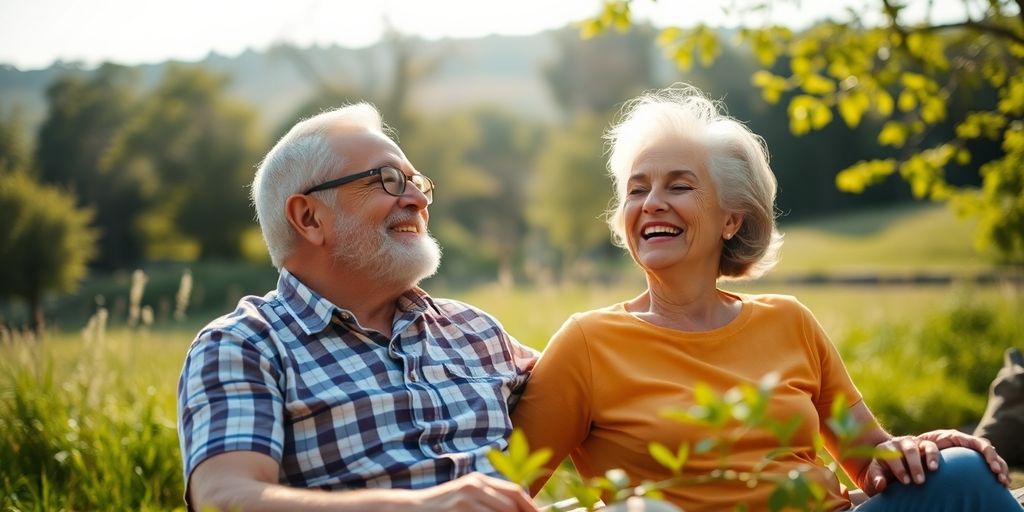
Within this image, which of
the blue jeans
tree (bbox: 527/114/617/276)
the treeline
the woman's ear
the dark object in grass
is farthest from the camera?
tree (bbox: 527/114/617/276)

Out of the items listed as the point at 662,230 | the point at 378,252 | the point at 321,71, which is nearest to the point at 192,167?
the point at 321,71

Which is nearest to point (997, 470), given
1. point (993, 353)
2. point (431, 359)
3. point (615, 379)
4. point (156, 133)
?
point (615, 379)

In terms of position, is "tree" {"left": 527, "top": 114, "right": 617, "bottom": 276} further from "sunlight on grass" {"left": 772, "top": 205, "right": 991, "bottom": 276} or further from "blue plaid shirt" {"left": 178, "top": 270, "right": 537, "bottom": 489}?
"blue plaid shirt" {"left": 178, "top": 270, "right": 537, "bottom": 489}

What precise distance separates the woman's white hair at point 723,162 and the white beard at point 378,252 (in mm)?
698

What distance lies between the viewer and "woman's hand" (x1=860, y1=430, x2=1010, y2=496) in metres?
2.22

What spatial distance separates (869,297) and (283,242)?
1623 centimetres

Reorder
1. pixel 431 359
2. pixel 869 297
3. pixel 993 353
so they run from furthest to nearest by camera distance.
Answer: pixel 869 297, pixel 993 353, pixel 431 359

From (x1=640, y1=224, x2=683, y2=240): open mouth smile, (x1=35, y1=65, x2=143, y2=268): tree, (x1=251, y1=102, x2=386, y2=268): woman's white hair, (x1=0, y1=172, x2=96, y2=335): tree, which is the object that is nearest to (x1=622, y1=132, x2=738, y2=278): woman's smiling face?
(x1=640, y1=224, x2=683, y2=240): open mouth smile

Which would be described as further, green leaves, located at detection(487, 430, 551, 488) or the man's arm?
the man's arm

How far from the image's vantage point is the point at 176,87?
94.3 ft

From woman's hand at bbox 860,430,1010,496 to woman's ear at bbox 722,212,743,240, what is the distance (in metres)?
0.76

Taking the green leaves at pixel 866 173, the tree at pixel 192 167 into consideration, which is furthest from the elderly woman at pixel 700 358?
the tree at pixel 192 167

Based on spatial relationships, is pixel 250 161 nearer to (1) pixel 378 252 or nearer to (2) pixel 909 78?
(2) pixel 909 78

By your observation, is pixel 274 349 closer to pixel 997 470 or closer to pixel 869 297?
pixel 997 470
